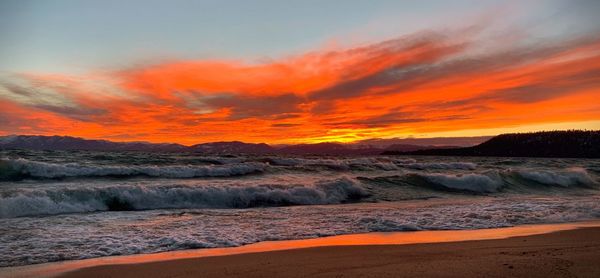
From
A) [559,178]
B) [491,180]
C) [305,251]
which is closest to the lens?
[305,251]

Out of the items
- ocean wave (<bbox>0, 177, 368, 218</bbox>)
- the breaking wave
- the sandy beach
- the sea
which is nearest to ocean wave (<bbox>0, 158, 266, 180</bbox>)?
the sea

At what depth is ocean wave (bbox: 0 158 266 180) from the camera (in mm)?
21141

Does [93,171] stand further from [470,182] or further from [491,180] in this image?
[491,180]

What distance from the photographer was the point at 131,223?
420 inches

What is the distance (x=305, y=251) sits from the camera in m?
7.39

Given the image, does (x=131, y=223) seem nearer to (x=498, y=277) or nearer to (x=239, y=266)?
(x=239, y=266)

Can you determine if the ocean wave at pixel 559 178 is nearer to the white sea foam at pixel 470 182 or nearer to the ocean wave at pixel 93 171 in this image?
Answer: the white sea foam at pixel 470 182

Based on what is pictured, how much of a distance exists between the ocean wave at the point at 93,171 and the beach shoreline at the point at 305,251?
→ 16.9 meters

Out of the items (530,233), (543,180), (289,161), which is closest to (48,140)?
(289,161)

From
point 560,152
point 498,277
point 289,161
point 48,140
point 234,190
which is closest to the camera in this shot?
point 498,277

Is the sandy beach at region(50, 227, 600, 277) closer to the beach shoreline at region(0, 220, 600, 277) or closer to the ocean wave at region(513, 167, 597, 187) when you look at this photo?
the beach shoreline at region(0, 220, 600, 277)

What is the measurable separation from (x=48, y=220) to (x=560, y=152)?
11289 centimetres

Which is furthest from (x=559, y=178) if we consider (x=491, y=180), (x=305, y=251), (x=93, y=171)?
(x=93, y=171)

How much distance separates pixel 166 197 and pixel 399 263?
11.3 meters
